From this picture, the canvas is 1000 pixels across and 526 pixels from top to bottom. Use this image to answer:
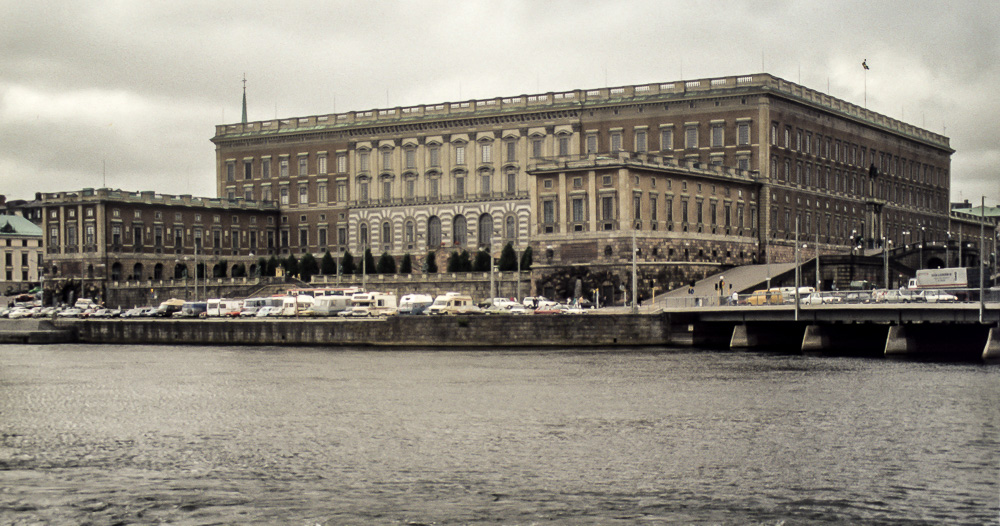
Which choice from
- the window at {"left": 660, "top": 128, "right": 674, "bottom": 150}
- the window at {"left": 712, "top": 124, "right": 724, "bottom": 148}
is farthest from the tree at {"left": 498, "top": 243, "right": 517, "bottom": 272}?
the window at {"left": 712, "top": 124, "right": 724, "bottom": 148}

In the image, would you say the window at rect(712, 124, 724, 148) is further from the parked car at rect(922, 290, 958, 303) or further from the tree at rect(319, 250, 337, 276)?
the parked car at rect(922, 290, 958, 303)

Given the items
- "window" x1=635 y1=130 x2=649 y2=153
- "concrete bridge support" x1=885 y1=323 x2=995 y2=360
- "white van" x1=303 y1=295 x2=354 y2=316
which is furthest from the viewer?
"window" x1=635 y1=130 x2=649 y2=153

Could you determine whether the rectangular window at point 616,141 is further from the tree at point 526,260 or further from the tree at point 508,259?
the tree at point 526,260

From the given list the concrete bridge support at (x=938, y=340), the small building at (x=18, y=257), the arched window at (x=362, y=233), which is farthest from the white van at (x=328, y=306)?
the small building at (x=18, y=257)

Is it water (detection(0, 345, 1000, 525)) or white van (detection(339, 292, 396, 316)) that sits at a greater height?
white van (detection(339, 292, 396, 316))

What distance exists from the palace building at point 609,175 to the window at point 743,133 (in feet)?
0.36

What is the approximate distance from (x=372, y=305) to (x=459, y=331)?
2257 centimetres

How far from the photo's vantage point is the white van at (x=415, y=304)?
10500 centimetres

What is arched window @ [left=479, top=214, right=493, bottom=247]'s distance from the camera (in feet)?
489

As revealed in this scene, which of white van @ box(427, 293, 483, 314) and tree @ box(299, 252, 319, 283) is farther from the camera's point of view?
tree @ box(299, 252, 319, 283)

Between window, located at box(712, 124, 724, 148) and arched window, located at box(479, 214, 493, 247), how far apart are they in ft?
95.6

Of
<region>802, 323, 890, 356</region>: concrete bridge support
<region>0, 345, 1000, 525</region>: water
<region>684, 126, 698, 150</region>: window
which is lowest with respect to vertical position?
<region>0, 345, 1000, 525</region>: water

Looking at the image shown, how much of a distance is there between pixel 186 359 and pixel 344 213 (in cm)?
7593

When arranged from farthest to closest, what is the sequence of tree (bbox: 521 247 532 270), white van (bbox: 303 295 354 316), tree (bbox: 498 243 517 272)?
tree (bbox: 498 243 517 272) → tree (bbox: 521 247 532 270) → white van (bbox: 303 295 354 316)
